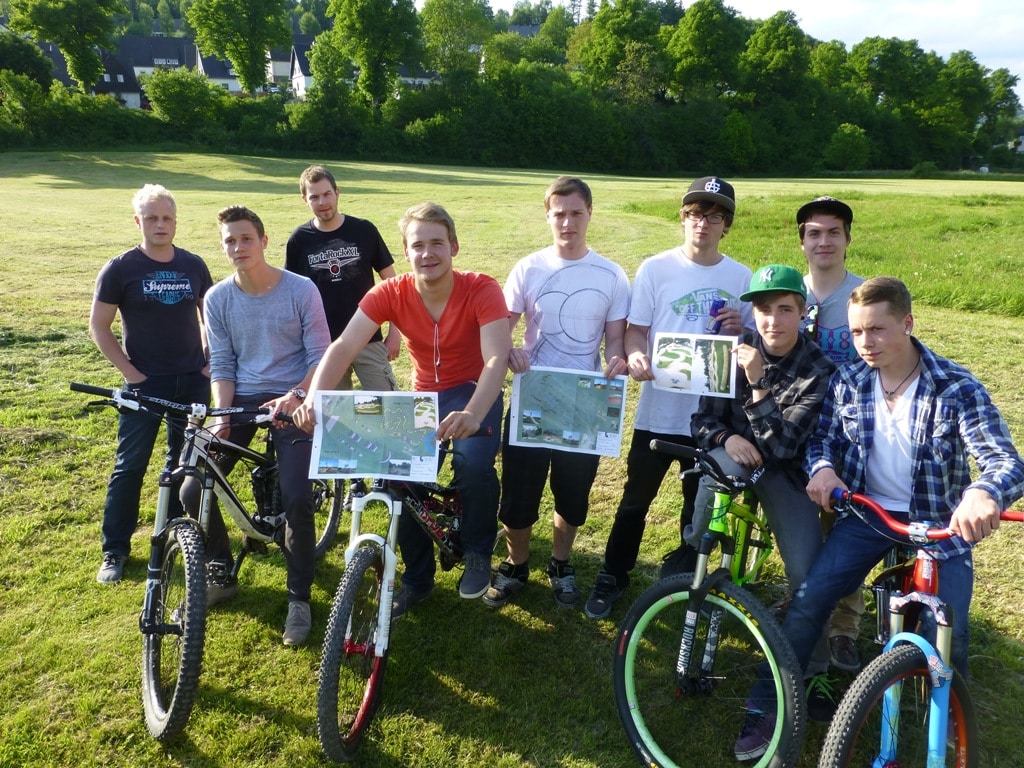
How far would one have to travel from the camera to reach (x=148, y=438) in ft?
15.5

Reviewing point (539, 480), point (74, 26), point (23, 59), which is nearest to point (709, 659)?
point (539, 480)

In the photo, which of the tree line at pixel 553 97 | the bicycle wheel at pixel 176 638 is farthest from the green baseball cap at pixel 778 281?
the tree line at pixel 553 97

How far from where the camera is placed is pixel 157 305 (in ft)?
15.3

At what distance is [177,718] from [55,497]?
3287 millimetres

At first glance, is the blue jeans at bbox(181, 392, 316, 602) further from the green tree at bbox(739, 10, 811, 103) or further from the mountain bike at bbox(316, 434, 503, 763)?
the green tree at bbox(739, 10, 811, 103)

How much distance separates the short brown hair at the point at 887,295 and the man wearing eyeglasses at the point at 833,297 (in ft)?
2.39

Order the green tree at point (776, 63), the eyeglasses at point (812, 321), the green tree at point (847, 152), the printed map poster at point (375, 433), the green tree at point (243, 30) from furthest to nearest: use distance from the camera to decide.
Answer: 1. the green tree at point (776, 63)
2. the green tree at point (847, 152)
3. the green tree at point (243, 30)
4. the eyeglasses at point (812, 321)
5. the printed map poster at point (375, 433)

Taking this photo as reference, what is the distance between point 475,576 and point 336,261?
280 centimetres

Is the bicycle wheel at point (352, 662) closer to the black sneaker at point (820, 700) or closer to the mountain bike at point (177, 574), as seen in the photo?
the mountain bike at point (177, 574)

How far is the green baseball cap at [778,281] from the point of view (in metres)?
3.41

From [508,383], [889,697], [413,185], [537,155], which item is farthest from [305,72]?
[889,697]

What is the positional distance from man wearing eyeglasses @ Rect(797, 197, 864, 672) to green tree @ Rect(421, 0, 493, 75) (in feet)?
240

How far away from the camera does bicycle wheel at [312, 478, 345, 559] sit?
5035 mm

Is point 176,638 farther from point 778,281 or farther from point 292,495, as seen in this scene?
point 778,281
